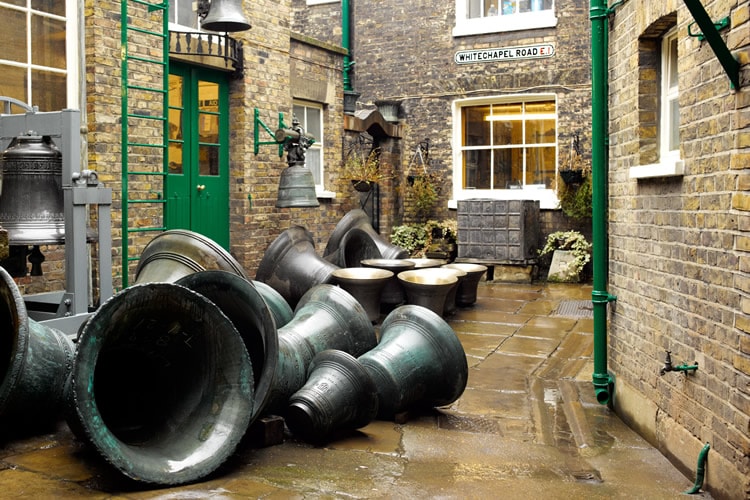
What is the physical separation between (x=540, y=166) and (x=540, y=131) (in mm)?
616

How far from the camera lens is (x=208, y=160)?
33.1ft

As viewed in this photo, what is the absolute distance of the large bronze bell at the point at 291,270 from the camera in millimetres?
8445

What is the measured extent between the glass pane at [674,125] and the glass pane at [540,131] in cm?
858

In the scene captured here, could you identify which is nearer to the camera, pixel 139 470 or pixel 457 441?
pixel 139 470

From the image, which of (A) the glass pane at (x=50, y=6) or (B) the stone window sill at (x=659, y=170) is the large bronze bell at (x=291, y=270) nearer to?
(A) the glass pane at (x=50, y=6)

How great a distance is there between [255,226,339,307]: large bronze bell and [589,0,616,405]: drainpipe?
134 inches

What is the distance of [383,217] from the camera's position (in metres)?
14.2

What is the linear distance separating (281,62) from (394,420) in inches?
272

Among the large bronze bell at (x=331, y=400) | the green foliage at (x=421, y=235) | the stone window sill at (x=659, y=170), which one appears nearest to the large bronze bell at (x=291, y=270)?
the large bronze bell at (x=331, y=400)

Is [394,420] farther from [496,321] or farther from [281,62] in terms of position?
[281,62]

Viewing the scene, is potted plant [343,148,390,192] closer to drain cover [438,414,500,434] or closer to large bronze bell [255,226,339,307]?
large bronze bell [255,226,339,307]

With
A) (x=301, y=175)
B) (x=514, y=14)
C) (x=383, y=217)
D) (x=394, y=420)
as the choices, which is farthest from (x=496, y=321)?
(x=514, y=14)

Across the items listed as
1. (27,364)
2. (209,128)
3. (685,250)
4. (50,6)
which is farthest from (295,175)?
(685,250)

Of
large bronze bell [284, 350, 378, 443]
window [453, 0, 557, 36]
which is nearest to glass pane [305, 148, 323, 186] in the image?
window [453, 0, 557, 36]
